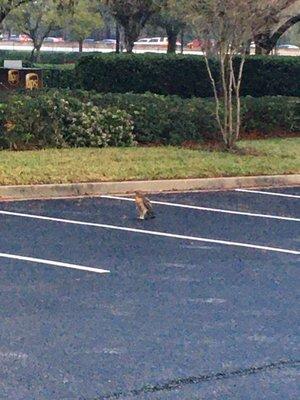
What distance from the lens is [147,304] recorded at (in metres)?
7.46

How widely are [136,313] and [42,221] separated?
13.4 ft

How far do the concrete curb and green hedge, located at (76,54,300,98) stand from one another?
26.2 feet

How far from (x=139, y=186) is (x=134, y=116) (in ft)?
13.9

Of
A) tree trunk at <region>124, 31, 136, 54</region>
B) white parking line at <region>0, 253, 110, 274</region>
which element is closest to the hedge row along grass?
white parking line at <region>0, 253, 110, 274</region>

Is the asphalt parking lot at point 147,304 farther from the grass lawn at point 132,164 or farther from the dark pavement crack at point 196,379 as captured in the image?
the grass lawn at point 132,164

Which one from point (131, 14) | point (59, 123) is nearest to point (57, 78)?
point (131, 14)

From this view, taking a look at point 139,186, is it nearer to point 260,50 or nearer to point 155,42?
point 260,50

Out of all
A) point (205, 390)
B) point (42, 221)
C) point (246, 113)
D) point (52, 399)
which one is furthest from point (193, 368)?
point (246, 113)

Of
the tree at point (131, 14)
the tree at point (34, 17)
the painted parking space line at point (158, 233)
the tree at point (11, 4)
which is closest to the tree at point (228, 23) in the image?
the painted parking space line at point (158, 233)

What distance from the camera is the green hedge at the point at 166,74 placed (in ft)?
72.6

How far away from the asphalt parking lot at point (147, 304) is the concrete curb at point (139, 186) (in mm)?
720

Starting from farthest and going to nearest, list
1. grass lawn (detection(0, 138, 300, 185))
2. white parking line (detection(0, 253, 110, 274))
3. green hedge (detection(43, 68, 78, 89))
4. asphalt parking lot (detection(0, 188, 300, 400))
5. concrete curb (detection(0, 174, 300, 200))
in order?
green hedge (detection(43, 68, 78, 89))
grass lawn (detection(0, 138, 300, 185))
concrete curb (detection(0, 174, 300, 200))
white parking line (detection(0, 253, 110, 274))
asphalt parking lot (detection(0, 188, 300, 400))

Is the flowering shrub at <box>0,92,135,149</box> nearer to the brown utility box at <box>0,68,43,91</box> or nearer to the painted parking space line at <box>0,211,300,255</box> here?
the brown utility box at <box>0,68,43,91</box>

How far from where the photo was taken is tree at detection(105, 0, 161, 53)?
3500cm
